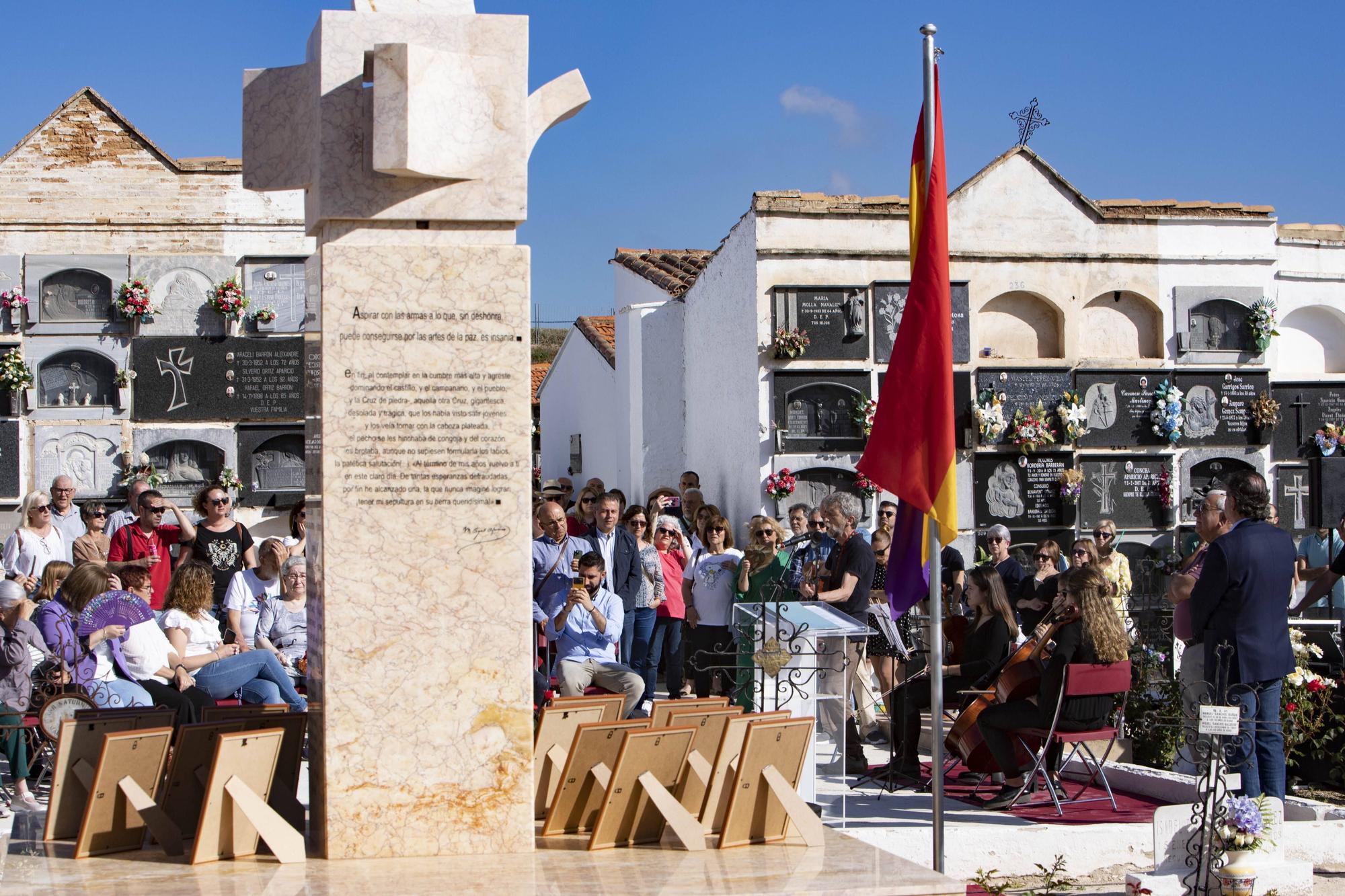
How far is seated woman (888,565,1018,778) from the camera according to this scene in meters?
8.44

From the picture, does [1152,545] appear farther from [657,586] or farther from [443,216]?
[443,216]

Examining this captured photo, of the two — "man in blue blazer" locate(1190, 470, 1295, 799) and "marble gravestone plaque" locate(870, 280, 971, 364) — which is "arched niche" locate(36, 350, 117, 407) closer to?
"marble gravestone plaque" locate(870, 280, 971, 364)

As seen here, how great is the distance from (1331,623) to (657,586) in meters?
4.84

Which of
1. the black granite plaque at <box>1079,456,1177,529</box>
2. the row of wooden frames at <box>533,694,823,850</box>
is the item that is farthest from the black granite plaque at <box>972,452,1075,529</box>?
the row of wooden frames at <box>533,694,823,850</box>

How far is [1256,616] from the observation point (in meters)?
6.66

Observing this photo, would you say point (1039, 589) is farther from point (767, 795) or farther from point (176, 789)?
point (176, 789)

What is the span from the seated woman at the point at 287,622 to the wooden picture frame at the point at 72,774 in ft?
12.8

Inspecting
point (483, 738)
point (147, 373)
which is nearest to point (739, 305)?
point (147, 373)

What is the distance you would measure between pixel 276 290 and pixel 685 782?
9476mm

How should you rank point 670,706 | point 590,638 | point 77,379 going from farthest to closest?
point 77,379 < point 590,638 < point 670,706

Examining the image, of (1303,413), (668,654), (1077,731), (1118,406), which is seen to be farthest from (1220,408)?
(1077,731)

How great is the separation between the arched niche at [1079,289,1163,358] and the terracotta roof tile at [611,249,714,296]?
446 cm

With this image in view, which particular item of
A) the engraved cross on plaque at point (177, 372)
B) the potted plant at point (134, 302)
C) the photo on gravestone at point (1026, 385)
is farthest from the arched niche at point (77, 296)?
the photo on gravestone at point (1026, 385)

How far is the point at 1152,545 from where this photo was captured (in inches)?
569
